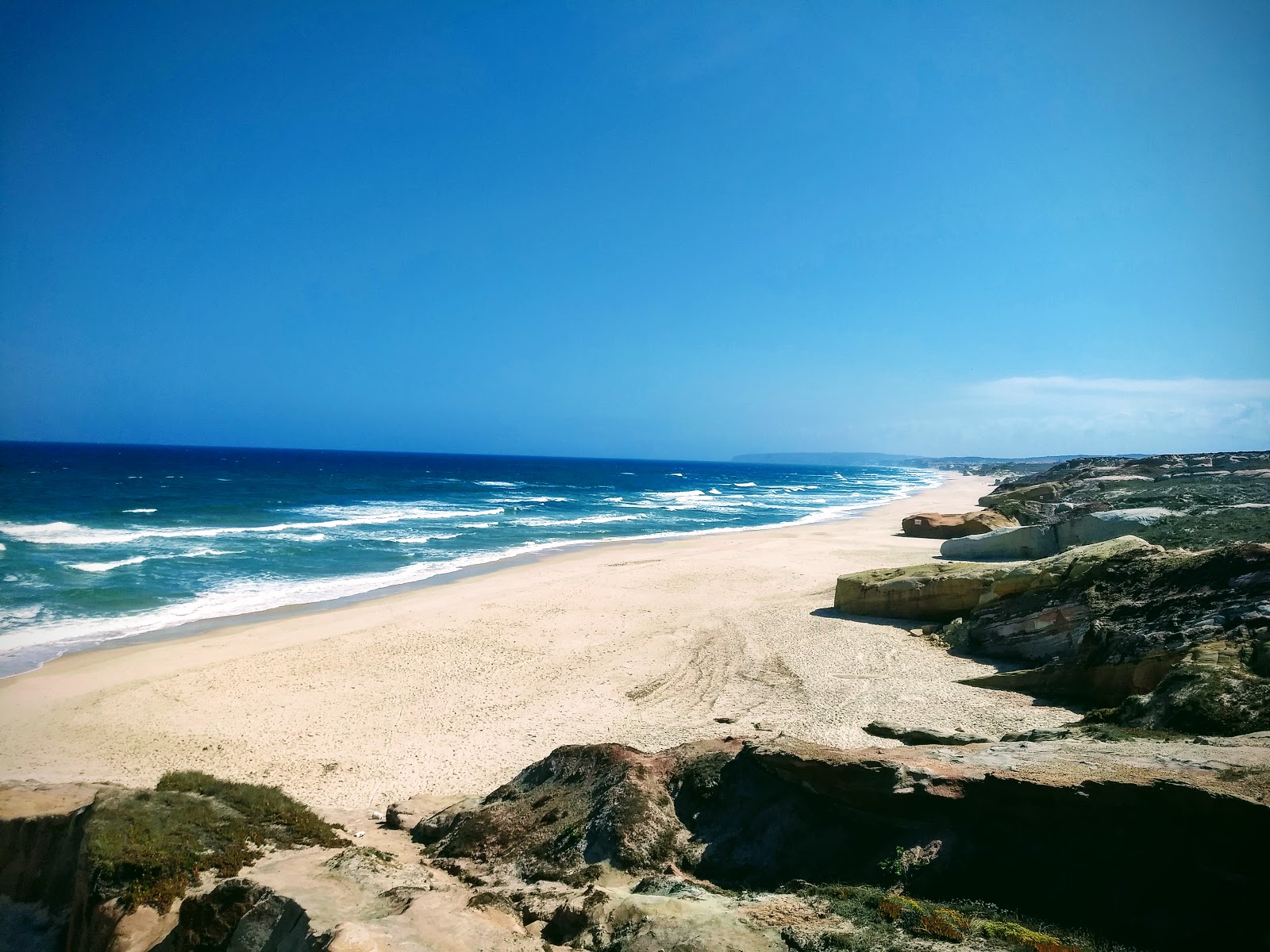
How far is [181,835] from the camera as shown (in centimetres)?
564

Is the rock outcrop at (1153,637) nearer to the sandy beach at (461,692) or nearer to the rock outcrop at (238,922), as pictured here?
the sandy beach at (461,692)

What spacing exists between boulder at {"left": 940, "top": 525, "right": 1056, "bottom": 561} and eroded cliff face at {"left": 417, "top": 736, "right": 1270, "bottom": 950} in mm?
17012

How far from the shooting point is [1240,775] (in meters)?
4.32

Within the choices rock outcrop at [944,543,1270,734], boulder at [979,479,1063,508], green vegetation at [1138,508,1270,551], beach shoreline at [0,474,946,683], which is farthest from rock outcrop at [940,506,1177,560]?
boulder at [979,479,1063,508]

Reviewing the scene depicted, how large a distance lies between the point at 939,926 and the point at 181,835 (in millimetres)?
6086

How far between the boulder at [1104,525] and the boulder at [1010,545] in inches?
12.7

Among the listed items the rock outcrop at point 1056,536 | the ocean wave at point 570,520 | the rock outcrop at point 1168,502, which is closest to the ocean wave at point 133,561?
the ocean wave at point 570,520

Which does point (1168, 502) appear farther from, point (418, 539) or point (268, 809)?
point (418, 539)

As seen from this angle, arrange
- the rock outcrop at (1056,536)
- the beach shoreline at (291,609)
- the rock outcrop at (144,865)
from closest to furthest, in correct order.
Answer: the rock outcrop at (144,865)
the beach shoreline at (291,609)
the rock outcrop at (1056,536)

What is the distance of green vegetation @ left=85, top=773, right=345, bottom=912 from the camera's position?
16.9ft

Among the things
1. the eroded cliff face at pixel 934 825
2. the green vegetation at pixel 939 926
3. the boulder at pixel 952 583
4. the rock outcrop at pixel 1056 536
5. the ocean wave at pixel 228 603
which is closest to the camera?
the green vegetation at pixel 939 926

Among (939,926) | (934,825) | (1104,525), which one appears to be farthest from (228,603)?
(1104,525)

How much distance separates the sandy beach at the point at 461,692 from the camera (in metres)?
9.48

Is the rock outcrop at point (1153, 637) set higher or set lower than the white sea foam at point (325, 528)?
higher
